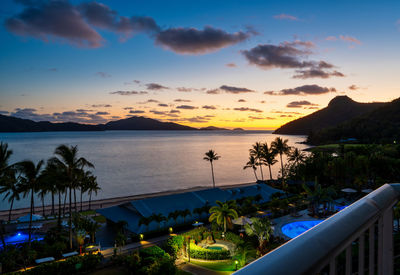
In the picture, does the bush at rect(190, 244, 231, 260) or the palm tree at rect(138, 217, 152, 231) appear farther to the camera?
the palm tree at rect(138, 217, 152, 231)

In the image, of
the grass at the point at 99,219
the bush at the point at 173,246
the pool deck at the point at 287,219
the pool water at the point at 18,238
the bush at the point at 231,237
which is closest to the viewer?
the bush at the point at 173,246

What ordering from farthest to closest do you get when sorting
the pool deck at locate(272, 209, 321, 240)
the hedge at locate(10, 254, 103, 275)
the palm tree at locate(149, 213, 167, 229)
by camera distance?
the pool deck at locate(272, 209, 321, 240), the palm tree at locate(149, 213, 167, 229), the hedge at locate(10, 254, 103, 275)

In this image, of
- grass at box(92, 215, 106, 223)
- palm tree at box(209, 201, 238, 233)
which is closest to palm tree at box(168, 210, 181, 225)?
palm tree at box(209, 201, 238, 233)

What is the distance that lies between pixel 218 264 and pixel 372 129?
4974 inches

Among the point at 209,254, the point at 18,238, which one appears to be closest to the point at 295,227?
the point at 209,254

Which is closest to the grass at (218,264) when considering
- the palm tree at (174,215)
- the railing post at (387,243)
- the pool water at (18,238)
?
the palm tree at (174,215)

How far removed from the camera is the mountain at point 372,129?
378 ft

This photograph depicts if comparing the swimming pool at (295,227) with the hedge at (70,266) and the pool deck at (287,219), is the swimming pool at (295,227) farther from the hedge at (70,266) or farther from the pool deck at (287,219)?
the hedge at (70,266)

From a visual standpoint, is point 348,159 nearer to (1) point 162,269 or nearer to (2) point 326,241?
(1) point 162,269

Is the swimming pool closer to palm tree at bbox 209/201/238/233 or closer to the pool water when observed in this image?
palm tree at bbox 209/201/238/233

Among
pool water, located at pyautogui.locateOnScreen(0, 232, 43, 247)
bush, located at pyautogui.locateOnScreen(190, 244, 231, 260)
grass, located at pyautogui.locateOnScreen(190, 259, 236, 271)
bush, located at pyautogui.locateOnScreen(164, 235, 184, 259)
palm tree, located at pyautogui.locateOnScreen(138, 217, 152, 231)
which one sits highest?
palm tree, located at pyautogui.locateOnScreen(138, 217, 152, 231)

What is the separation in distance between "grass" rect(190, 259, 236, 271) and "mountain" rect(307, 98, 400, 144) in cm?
10194

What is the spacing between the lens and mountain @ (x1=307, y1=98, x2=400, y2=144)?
115 meters

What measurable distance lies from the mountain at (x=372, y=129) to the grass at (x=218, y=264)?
102m
